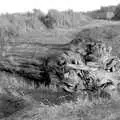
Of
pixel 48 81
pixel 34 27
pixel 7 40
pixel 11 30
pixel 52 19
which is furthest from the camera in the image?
pixel 52 19

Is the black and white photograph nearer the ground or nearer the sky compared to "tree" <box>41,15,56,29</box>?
nearer the ground

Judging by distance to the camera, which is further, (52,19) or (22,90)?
(52,19)

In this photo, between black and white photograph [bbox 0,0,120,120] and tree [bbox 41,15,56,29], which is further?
tree [bbox 41,15,56,29]

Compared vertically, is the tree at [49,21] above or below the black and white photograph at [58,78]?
above

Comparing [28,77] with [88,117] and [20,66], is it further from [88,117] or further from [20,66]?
[88,117]

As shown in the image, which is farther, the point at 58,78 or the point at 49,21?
the point at 49,21

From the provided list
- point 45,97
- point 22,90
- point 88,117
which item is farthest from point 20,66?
point 88,117

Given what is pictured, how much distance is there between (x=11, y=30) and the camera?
7.18 m

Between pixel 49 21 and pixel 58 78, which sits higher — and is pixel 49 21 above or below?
above

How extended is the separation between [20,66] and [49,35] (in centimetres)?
151

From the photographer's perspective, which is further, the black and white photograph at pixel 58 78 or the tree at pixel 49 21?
the tree at pixel 49 21

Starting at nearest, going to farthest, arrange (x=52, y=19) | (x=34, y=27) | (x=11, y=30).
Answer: (x=11, y=30) → (x=34, y=27) → (x=52, y=19)

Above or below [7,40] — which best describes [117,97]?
below

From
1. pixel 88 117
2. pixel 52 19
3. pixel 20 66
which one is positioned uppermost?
pixel 52 19
